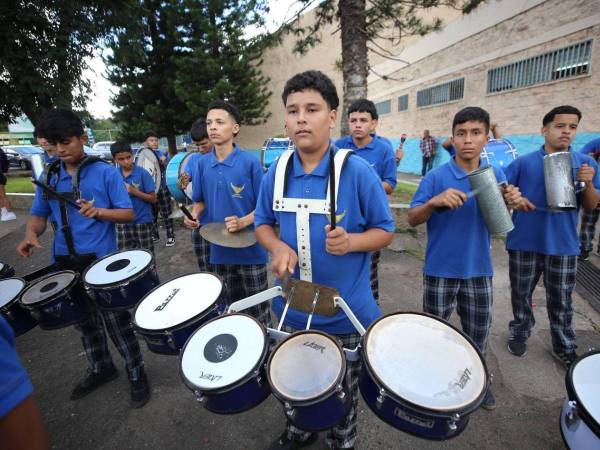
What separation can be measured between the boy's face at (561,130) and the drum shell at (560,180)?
1.22 ft

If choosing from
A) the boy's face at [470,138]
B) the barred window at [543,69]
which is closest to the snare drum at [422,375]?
the boy's face at [470,138]

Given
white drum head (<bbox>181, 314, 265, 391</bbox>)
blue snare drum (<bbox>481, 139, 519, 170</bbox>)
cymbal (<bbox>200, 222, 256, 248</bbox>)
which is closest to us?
white drum head (<bbox>181, 314, 265, 391</bbox>)

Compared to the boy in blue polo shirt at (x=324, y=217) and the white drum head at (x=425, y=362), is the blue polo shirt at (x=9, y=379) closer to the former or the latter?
the boy in blue polo shirt at (x=324, y=217)

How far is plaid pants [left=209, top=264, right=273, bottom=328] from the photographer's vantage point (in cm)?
286

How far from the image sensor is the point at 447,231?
230 cm

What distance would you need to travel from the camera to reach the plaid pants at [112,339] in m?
2.54

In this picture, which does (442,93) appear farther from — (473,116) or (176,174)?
(473,116)

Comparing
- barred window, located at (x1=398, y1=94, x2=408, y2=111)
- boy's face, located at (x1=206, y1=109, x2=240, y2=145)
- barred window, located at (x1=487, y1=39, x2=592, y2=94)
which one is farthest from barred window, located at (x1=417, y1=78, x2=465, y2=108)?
boy's face, located at (x1=206, y1=109, x2=240, y2=145)

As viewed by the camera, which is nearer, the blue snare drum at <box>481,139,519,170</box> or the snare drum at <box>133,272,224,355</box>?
the snare drum at <box>133,272,224,355</box>

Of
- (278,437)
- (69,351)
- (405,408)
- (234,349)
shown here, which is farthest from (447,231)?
(69,351)

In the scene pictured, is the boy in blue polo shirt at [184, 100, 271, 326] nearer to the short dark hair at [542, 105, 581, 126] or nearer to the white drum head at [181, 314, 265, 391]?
the white drum head at [181, 314, 265, 391]

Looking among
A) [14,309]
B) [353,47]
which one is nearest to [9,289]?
[14,309]

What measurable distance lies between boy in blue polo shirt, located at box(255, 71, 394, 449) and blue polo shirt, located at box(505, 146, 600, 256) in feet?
5.85

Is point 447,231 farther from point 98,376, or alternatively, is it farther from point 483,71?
point 483,71
